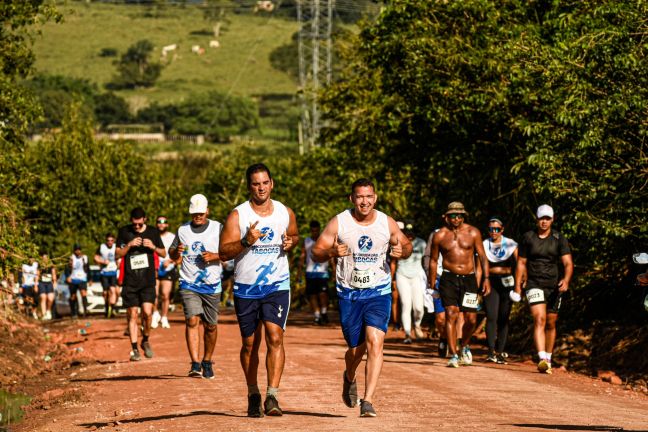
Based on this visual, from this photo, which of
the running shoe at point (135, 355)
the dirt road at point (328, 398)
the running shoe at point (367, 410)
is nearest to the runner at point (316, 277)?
the dirt road at point (328, 398)

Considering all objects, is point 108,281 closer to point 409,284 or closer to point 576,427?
point 409,284

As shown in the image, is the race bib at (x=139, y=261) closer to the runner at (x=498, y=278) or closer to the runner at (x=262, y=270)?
the runner at (x=498, y=278)

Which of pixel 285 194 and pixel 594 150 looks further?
pixel 285 194

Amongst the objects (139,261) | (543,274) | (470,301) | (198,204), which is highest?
(198,204)

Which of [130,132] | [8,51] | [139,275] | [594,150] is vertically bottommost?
[139,275]

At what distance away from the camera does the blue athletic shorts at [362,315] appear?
11.5 meters

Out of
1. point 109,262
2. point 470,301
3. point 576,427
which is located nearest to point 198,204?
point 470,301

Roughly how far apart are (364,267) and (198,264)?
4358mm

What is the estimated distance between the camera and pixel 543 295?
55.6 feet

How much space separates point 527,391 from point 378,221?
13.0ft

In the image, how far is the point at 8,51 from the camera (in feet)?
79.0

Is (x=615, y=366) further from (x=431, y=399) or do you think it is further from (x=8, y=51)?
(x=8, y=51)

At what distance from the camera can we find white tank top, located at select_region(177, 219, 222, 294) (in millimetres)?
15281

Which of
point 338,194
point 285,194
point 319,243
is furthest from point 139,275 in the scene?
point 285,194
